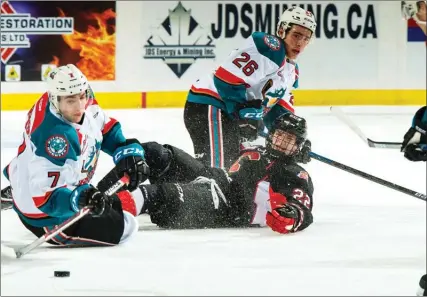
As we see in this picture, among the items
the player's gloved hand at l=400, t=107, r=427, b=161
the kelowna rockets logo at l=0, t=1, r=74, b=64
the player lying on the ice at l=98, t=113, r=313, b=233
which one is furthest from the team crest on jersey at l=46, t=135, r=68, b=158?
the kelowna rockets logo at l=0, t=1, r=74, b=64

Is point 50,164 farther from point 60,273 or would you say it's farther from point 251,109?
point 251,109

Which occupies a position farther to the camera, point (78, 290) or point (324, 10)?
point (324, 10)

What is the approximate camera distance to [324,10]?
319 inches

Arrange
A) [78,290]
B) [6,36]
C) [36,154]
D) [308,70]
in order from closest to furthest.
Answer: [78,290], [36,154], [6,36], [308,70]

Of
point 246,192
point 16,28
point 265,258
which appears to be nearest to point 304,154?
point 246,192

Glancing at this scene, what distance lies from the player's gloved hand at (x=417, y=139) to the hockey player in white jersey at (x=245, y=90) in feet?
2.94

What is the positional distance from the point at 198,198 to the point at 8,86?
3.36m

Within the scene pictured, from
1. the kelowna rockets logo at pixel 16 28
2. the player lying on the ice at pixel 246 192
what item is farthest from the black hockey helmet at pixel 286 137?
the kelowna rockets logo at pixel 16 28

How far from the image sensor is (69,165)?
13.0ft

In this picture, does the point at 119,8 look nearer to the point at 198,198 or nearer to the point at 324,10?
the point at 324,10

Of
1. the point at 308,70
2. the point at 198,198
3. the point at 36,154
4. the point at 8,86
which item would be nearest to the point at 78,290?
the point at 36,154

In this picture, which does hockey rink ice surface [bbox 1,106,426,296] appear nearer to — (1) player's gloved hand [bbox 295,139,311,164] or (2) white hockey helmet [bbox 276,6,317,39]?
(1) player's gloved hand [bbox 295,139,311,164]

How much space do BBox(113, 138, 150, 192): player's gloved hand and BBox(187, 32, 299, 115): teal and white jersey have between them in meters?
0.86

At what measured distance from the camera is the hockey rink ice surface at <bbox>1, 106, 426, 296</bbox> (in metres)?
3.76
